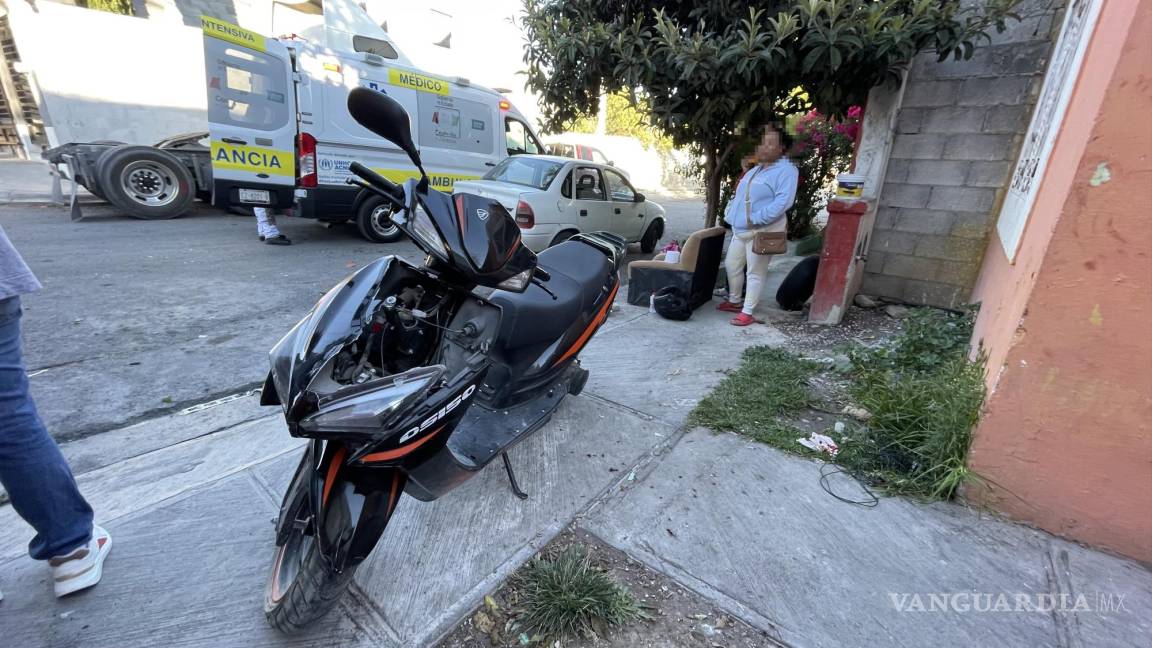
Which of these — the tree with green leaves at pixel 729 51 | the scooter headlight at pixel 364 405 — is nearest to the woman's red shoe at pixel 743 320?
the tree with green leaves at pixel 729 51

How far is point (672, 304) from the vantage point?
4750mm

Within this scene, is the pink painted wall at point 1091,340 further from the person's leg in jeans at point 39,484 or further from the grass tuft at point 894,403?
the person's leg in jeans at point 39,484

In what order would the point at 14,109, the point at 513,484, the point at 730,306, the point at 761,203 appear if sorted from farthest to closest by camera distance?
the point at 14,109
the point at 730,306
the point at 761,203
the point at 513,484

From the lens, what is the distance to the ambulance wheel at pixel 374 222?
765 cm

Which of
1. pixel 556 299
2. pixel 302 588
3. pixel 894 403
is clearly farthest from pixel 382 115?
pixel 894 403

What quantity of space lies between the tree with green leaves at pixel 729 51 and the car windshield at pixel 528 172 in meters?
0.67

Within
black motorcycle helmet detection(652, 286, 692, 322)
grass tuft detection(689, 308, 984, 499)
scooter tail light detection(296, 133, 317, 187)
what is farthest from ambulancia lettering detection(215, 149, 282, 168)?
grass tuft detection(689, 308, 984, 499)

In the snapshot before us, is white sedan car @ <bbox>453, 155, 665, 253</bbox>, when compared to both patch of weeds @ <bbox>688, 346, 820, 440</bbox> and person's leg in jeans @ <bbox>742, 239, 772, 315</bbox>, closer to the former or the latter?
person's leg in jeans @ <bbox>742, 239, 772, 315</bbox>

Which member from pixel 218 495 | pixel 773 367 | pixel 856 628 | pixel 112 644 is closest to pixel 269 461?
pixel 218 495

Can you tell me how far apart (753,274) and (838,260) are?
2.33 feet

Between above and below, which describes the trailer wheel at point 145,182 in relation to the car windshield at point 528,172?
below

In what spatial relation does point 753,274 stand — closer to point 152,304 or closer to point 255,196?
point 152,304

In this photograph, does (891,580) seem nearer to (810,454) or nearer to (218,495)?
(810,454)

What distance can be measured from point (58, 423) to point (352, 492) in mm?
Result: 2475
